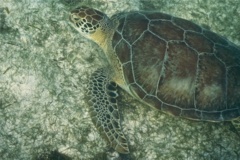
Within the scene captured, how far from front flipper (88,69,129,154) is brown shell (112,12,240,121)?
0.30 meters

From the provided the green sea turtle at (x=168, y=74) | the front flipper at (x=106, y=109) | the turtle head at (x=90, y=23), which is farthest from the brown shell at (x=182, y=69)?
the turtle head at (x=90, y=23)

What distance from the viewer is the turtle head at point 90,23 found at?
3.58 metres

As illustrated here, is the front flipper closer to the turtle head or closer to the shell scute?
the turtle head

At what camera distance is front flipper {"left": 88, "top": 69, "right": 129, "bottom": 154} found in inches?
116

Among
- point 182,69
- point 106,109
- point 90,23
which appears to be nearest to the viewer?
point 182,69

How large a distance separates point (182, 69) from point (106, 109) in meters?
0.97

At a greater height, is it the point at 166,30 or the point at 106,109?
the point at 166,30

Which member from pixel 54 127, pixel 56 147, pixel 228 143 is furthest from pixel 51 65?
pixel 228 143

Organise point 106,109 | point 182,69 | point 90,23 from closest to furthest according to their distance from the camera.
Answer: point 182,69
point 106,109
point 90,23

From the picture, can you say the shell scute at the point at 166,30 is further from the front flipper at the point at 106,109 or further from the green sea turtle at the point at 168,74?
the front flipper at the point at 106,109

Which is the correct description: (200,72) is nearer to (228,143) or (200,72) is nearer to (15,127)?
(228,143)

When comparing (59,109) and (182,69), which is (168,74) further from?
(59,109)

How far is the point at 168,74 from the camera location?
120 inches

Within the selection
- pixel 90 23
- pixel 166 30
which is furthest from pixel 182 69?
pixel 90 23
